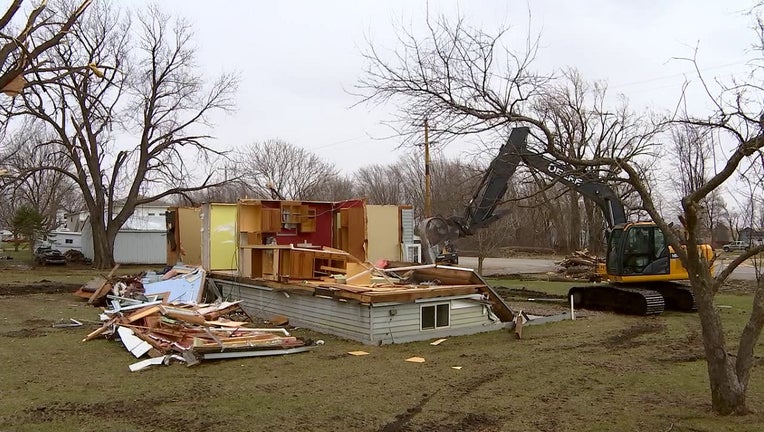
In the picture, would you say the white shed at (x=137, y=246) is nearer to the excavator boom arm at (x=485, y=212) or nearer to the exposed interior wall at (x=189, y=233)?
the exposed interior wall at (x=189, y=233)

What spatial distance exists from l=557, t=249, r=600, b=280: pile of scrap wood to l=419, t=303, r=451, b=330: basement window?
17.9 m

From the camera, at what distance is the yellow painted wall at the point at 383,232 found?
748 inches

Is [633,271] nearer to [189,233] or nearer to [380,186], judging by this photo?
[189,233]

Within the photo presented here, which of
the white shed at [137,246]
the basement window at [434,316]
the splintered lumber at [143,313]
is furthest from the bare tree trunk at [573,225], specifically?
the splintered lumber at [143,313]

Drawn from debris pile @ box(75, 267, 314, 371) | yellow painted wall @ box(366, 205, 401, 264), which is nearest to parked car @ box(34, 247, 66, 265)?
yellow painted wall @ box(366, 205, 401, 264)

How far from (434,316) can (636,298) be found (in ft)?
19.1

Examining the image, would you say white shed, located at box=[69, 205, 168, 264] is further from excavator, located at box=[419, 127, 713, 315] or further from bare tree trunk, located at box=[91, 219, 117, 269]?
excavator, located at box=[419, 127, 713, 315]

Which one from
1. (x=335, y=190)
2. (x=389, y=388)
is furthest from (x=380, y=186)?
(x=389, y=388)

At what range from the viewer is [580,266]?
29.9 metres

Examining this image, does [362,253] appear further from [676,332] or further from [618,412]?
[618,412]

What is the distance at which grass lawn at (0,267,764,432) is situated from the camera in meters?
5.94

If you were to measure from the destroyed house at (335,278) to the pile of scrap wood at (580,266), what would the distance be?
40.8ft

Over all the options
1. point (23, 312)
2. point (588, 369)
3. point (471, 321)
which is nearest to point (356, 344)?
point (471, 321)

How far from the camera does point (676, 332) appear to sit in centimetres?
1169
